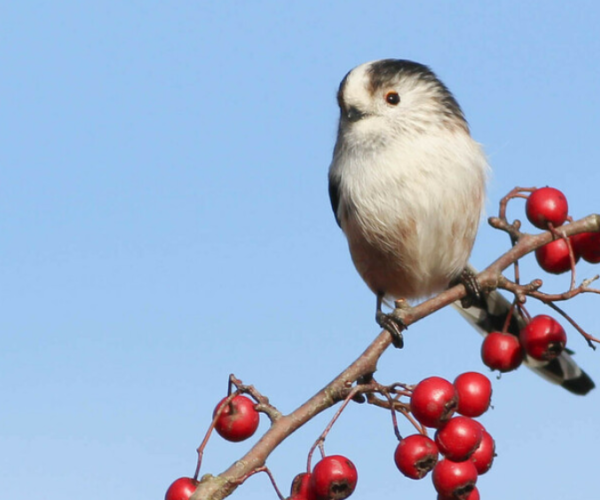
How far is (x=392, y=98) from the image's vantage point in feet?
16.1

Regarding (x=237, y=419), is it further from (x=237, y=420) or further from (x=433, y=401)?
(x=433, y=401)

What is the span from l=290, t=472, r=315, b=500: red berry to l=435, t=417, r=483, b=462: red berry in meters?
0.43

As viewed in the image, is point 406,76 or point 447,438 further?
point 406,76

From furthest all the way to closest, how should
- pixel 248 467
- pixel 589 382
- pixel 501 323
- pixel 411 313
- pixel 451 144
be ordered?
pixel 501 323 < pixel 451 144 < pixel 589 382 < pixel 411 313 < pixel 248 467

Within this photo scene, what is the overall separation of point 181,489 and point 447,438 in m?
0.83

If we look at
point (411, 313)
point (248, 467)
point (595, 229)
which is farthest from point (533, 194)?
point (248, 467)

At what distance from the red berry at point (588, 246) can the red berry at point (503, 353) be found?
21.5 inches

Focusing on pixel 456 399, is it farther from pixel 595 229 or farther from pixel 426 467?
pixel 595 229

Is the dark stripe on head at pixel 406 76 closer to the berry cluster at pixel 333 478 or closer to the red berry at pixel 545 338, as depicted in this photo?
the red berry at pixel 545 338

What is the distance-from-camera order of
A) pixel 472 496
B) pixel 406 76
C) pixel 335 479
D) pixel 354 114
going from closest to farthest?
pixel 335 479, pixel 472 496, pixel 354 114, pixel 406 76

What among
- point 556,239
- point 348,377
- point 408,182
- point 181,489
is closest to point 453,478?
point 348,377

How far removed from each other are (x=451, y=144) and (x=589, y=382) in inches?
55.0

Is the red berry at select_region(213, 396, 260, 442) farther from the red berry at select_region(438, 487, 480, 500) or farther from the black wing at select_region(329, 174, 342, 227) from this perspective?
the black wing at select_region(329, 174, 342, 227)

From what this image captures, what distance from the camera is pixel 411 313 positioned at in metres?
3.45
